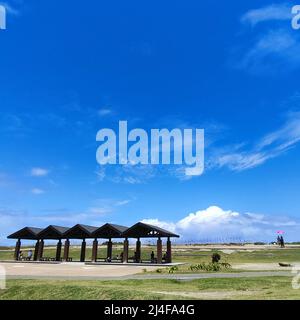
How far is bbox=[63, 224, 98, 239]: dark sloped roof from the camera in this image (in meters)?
44.2

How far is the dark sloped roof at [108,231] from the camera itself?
42.0m

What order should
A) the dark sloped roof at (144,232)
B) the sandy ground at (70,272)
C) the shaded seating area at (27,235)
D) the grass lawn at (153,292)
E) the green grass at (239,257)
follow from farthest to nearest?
the green grass at (239,257) < the shaded seating area at (27,235) < the dark sloped roof at (144,232) < the sandy ground at (70,272) < the grass lawn at (153,292)

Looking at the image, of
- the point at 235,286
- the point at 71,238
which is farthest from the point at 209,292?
the point at 71,238

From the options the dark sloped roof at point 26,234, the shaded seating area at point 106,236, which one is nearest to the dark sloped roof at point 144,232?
the shaded seating area at point 106,236

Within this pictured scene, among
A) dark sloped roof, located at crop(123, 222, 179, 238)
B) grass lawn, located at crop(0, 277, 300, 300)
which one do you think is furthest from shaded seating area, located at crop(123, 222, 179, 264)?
grass lawn, located at crop(0, 277, 300, 300)

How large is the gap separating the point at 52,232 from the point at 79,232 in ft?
15.0

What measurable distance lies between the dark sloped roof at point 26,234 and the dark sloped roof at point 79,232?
5.51 metres

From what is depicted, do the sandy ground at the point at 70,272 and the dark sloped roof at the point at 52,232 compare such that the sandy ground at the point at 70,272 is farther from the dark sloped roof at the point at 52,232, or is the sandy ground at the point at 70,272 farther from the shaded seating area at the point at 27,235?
the shaded seating area at the point at 27,235

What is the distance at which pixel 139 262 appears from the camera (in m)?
41.6

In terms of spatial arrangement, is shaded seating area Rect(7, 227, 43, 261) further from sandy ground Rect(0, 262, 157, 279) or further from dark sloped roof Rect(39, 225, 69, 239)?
sandy ground Rect(0, 262, 157, 279)

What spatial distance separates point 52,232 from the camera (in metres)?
47.4

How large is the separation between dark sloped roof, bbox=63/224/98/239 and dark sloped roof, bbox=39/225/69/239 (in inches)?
51.0

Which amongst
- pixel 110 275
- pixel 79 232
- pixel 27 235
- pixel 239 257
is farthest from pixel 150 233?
pixel 239 257
